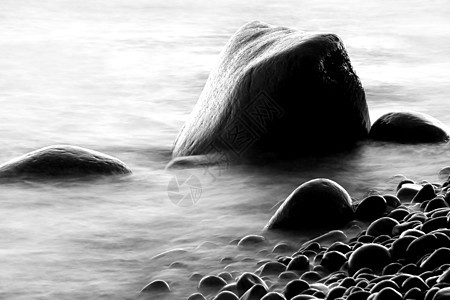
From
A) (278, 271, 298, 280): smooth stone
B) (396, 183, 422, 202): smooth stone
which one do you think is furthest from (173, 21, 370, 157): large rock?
(278, 271, 298, 280): smooth stone

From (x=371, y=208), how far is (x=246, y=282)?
119 cm

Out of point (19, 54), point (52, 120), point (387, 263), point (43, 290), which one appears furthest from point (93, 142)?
point (19, 54)

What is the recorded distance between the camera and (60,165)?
20.1 ft

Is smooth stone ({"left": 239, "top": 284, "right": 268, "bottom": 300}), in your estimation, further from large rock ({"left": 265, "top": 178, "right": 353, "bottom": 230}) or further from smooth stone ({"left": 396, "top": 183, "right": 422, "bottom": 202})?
smooth stone ({"left": 396, "top": 183, "right": 422, "bottom": 202})

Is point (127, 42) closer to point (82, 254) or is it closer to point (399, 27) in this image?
point (399, 27)

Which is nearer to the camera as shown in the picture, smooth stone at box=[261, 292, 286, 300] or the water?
smooth stone at box=[261, 292, 286, 300]

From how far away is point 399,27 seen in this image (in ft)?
49.3

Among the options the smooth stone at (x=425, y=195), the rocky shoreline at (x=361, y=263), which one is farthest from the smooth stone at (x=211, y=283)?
the smooth stone at (x=425, y=195)

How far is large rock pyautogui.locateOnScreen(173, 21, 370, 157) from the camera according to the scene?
6.17m

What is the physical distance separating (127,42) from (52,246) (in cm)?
948

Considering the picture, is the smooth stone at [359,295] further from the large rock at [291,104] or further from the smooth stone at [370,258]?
the large rock at [291,104]

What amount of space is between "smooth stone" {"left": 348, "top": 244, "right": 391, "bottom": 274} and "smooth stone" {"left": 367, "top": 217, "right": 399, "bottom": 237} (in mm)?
426

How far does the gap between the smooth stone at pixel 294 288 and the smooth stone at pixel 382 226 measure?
0.75 meters

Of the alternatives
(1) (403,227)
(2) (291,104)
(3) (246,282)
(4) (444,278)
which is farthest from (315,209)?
(2) (291,104)
